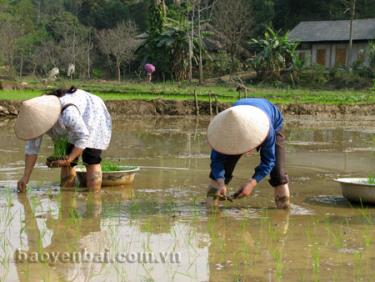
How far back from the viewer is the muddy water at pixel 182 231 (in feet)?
13.9

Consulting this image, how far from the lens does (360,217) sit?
6059 mm

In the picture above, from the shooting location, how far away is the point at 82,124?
21.3 ft

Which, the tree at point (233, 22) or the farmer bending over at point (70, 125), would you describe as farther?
the tree at point (233, 22)

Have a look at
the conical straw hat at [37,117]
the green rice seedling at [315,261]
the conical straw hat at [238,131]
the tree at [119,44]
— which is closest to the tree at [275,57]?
the tree at [119,44]

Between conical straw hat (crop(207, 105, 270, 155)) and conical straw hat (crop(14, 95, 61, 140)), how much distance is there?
5.50 ft

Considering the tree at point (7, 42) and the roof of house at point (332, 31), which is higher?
the roof of house at point (332, 31)

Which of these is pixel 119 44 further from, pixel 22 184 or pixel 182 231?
pixel 182 231

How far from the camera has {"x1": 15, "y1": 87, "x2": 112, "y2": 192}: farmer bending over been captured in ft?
20.9

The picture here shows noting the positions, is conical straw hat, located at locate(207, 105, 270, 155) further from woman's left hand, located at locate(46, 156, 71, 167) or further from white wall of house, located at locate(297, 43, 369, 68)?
white wall of house, located at locate(297, 43, 369, 68)

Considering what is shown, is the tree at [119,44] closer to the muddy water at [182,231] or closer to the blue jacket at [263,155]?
the muddy water at [182,231]

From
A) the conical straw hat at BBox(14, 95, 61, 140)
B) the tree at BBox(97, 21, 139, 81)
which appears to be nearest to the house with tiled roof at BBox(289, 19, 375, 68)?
the tree at BBox(97, 21, 139, 81)

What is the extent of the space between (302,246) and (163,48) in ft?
119

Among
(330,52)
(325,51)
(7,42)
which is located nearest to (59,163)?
(7,42)

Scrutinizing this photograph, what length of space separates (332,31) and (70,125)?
126ft
